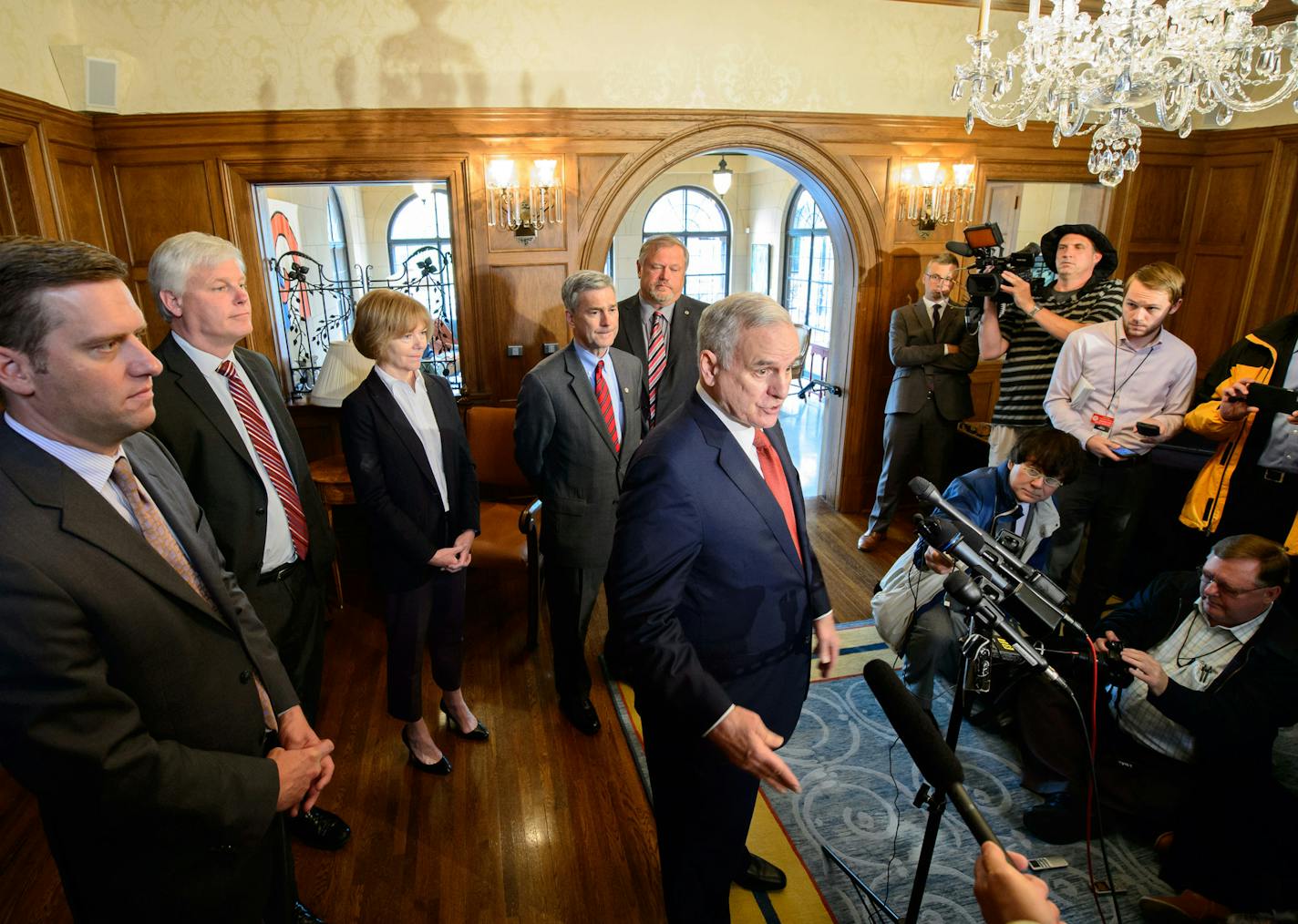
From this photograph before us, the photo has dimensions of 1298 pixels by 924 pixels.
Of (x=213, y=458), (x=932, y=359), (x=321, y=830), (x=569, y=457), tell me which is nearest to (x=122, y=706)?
(x=213, y=458)

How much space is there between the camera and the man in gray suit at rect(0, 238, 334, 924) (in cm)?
99

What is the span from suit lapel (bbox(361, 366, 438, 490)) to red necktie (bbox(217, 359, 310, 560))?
32 centimetres

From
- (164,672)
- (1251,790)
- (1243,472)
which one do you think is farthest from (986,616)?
(1243,472)

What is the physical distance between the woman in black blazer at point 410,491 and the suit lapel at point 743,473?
1109mm

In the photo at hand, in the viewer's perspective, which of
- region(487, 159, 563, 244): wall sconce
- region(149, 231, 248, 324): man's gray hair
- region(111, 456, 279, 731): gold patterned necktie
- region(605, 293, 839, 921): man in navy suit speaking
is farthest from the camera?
region(487, 159, 563, 244): wall sconce

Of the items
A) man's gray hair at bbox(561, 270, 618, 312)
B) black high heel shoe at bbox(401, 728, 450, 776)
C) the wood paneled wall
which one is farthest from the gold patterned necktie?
the wood paneled wall

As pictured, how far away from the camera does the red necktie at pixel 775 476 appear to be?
5.56 feet

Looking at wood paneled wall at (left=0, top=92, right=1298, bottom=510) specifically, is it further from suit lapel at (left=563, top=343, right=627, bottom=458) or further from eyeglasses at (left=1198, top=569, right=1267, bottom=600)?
eyeglasses at (left=1198, top=569, right=1267, bottom=600)

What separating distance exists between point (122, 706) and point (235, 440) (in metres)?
0.96

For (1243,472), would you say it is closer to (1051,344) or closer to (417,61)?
(1051,344)

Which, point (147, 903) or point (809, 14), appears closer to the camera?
point (147, 903)

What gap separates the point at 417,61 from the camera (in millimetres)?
3738

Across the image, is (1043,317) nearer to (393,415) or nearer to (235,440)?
(393,415)

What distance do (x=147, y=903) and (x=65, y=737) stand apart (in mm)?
416
